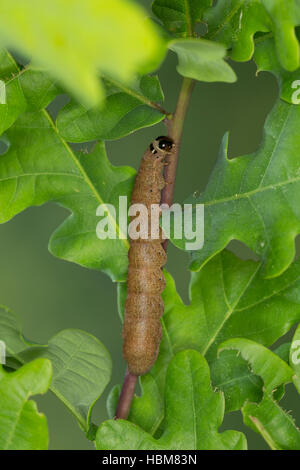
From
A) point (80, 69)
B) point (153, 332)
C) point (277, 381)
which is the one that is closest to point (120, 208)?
point (153, 332)

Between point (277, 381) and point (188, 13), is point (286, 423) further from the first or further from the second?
point (188, 13)

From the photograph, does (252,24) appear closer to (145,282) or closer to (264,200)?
(264,200)

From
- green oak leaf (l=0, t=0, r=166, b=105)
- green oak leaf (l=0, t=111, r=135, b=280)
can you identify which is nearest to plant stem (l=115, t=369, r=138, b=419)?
green oak leaf (l=0, t=111, r=135, b=280)

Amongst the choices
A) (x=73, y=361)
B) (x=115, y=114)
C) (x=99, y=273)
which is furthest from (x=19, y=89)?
(x=99, y=273)

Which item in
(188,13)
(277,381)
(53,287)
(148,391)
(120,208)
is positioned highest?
(188,13)

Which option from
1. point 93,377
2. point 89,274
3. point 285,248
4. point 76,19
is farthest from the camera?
point 89,274

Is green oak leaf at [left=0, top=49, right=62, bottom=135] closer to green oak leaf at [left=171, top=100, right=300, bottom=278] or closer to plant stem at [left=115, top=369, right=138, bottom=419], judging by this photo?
green oak leaf at [left=171, top=100, right=300, bottom=278]
